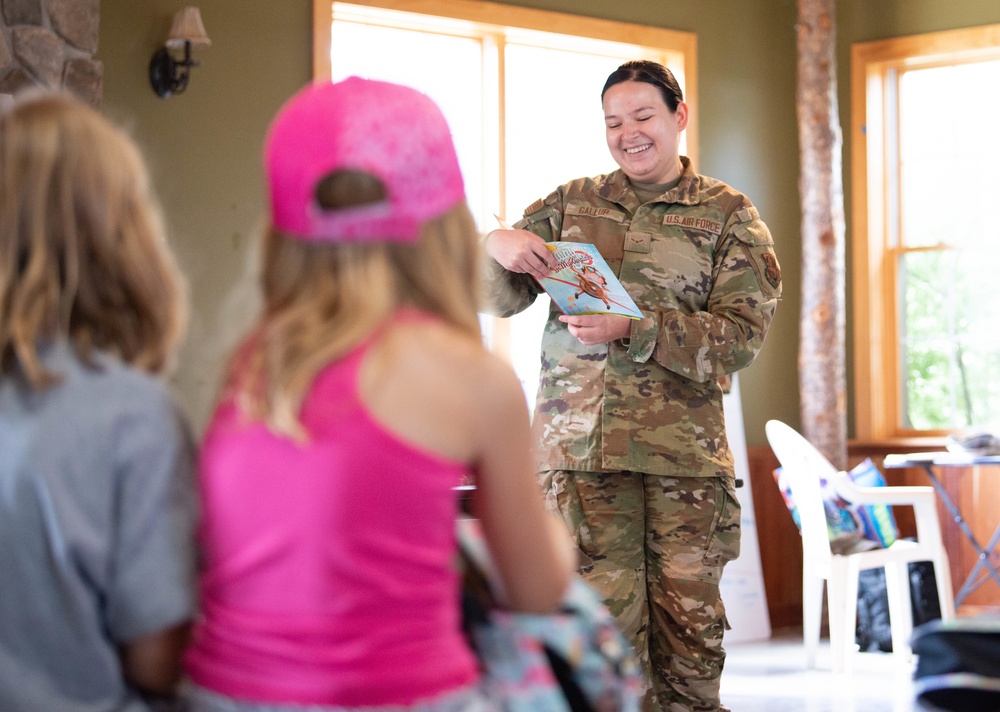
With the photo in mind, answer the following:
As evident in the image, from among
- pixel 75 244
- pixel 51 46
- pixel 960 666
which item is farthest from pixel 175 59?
pixel 960 666

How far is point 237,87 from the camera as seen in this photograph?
4.40 metres

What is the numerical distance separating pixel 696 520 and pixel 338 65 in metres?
2.70

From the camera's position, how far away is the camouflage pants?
2.70 m

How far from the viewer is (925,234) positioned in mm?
5641

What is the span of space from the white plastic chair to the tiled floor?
0.13 meters

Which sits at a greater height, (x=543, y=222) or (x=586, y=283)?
(x=543, y=222)

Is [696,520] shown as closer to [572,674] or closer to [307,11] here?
[572,674]

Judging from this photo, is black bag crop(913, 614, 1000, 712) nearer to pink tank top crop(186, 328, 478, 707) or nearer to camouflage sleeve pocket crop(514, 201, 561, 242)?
pink tank top crop(186, 328, 478, 707)

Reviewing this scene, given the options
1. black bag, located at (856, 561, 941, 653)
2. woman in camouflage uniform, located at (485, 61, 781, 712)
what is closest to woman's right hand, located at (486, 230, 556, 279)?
woman in camouflage uniform, located at (485, 61, 781, 712)

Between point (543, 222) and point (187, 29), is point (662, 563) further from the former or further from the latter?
point (187, 29)

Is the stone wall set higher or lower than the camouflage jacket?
higher

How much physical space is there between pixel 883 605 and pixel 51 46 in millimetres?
3689

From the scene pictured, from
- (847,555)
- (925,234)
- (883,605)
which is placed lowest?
(883,605)

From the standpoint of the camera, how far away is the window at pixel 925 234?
5.52 m
